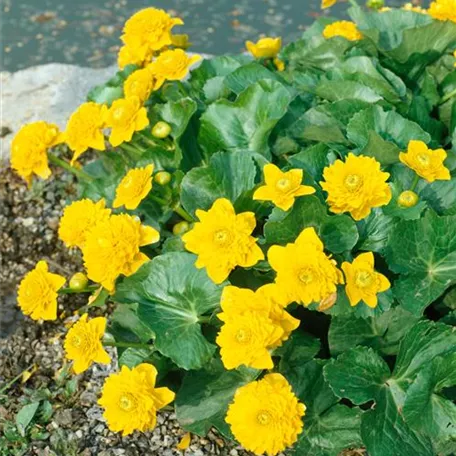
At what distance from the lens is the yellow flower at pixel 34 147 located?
272 cm

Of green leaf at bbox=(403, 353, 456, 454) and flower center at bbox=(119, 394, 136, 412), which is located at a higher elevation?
flower center at bbox=(119, 394, 136, 412)

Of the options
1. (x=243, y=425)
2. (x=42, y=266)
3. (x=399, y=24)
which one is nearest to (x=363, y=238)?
(x=243, y=425)

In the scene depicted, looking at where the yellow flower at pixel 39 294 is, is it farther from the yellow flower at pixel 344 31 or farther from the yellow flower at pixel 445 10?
the yellow flower at pixel 445 10

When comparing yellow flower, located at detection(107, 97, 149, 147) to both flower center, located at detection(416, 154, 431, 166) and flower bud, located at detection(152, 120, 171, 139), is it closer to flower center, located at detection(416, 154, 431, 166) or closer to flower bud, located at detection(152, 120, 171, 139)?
flower bud, located at detection(152, 120, 171, 139)

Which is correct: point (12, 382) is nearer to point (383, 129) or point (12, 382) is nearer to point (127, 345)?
point (127, 345)

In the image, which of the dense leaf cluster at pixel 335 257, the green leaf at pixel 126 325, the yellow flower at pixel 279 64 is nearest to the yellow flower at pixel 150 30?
the dense leaf cluster at pixel 335 257

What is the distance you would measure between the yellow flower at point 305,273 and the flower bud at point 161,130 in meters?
0.84

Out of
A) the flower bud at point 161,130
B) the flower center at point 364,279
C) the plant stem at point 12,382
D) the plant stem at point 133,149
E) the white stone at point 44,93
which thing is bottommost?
the plant stem at point 12,382

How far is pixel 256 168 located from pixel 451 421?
925mm

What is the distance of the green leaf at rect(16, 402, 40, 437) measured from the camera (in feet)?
8.73

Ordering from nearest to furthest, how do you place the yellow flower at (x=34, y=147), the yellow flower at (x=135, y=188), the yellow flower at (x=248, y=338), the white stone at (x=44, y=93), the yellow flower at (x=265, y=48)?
the yellow flower at (x=248, y=338) → the yellow flower at (x=135, y=188) → the yellow flower at (x=34, y=147) → the yellow flower at (x=265, y=48) → the white stone at (x=44, y=93)

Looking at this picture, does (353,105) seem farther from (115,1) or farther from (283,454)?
(115,1)

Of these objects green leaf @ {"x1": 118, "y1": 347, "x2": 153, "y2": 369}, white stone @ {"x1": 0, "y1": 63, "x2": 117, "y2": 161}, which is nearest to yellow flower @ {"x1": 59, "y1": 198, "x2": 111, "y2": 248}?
green leaf @ {"x1": 118, "y1": 347, "x2": 153, "y2": 369}

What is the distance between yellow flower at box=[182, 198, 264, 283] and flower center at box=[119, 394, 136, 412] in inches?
15.2
